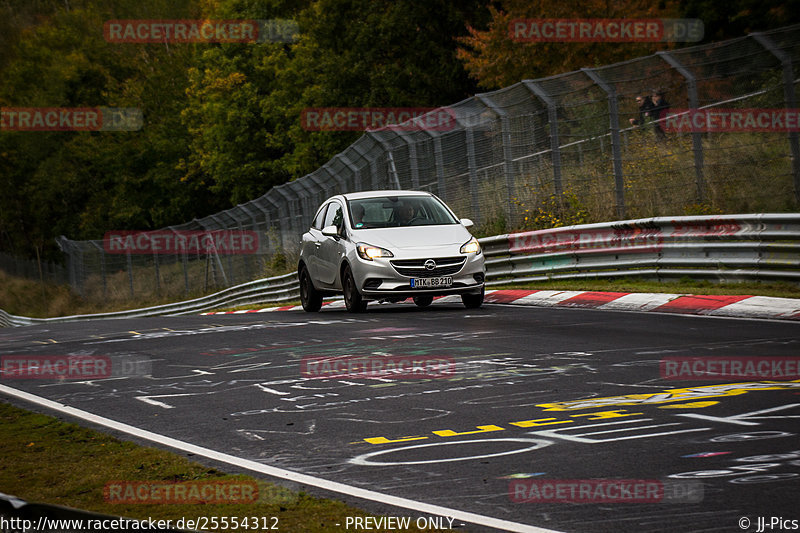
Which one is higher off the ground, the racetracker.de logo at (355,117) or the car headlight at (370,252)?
the racetracker.de logo at (355,117)

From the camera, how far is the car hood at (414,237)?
15039 millimetres

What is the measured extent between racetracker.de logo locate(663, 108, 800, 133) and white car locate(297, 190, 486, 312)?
11.4 feet

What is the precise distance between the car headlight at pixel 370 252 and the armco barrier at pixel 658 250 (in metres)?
3.77

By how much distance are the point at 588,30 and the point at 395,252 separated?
1909cm

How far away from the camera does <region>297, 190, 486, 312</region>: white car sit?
14.8m

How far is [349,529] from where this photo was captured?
14.4ft

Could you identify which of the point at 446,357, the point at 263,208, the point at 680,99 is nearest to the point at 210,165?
the point at 263,208

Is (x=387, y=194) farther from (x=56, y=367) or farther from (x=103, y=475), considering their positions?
(x=103, y=475)

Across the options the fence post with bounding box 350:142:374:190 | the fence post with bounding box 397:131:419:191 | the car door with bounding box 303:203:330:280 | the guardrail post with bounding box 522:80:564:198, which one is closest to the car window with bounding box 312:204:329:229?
the car door with bounding box 303:203:330:280

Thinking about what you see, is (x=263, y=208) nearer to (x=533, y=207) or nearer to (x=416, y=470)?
(x=533, y=207)

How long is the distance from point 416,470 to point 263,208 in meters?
29.0

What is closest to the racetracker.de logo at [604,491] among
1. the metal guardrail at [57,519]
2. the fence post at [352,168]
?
the metal guardrail at [57,519]

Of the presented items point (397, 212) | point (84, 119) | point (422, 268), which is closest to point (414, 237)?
point (422, 268)

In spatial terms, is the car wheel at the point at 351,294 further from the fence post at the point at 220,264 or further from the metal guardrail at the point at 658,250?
the fence post at the point at 220,264
